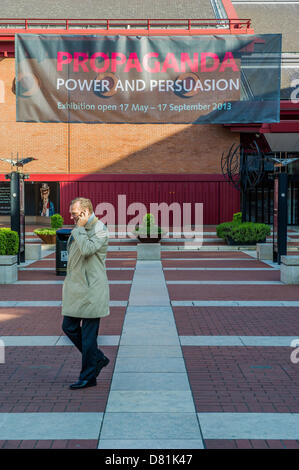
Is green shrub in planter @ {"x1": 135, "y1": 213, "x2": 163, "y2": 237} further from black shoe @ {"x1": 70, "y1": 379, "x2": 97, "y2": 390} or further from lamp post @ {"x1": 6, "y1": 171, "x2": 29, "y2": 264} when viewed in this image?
black shoe @ {"x1": 70, "y1": 379, "x2": 97, "y2": 390}

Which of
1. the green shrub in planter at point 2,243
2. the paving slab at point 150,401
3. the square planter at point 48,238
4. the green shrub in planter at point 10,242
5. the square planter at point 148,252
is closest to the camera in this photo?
the paving slab at point 150,401

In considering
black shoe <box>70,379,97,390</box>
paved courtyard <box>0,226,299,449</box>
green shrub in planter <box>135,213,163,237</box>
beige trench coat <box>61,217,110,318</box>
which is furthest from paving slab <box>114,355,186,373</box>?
green shrub in planter <box>135,213,163,237</box>

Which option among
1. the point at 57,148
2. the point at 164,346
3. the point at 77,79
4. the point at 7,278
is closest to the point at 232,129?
the point at 57,148

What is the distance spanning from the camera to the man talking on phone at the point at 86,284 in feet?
17.9

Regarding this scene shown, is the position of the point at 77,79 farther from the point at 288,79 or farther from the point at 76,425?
the point at 288,79

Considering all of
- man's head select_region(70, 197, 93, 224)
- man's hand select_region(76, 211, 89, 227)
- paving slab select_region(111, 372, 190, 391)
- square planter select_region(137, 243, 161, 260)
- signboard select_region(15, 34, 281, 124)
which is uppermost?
signboard select_region(15, 34, 281, 124)

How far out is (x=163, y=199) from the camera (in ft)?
107

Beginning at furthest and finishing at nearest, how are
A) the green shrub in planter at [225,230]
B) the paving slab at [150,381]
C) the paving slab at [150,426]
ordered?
the green shrub in planter at [225,230]
the paving slab at [150,381]
the paving slab at [150,426]

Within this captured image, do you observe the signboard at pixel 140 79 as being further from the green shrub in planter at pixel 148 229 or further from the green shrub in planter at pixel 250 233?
the green shrub in planter at pixel 148 229

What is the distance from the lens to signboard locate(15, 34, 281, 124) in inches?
563

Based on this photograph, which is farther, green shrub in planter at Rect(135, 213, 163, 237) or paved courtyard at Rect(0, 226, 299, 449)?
green shrub in planter at Rect(135, 213, 163, 237)

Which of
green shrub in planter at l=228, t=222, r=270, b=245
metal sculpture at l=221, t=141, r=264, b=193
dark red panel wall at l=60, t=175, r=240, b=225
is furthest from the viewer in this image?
dark red panel wall at l=60, t=175, r=240, b=225

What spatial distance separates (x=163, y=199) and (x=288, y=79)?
12.2 meters

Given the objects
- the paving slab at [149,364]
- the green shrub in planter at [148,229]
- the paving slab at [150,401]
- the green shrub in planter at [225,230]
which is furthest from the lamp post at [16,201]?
the paving slab at [150,401]
